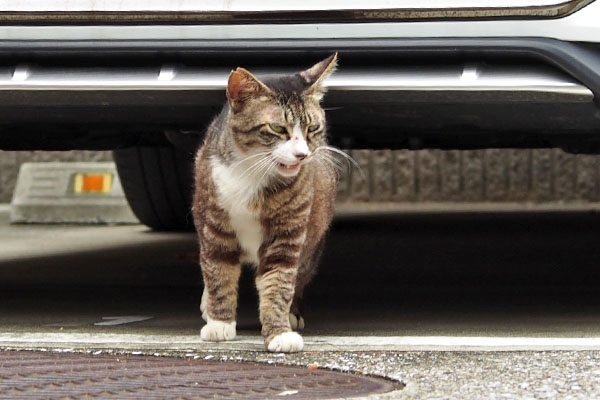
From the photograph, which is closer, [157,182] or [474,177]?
[157,182]

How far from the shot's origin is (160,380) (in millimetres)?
2768

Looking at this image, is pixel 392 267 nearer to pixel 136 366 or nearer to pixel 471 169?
pixel 136 366

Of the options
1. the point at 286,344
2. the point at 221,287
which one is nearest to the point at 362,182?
the point at 221,287

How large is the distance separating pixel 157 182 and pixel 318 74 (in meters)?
3.34

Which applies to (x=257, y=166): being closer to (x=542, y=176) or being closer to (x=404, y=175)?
(x=404, y=175)

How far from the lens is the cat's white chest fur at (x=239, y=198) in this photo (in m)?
3.41

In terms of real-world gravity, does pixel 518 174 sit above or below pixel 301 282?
above

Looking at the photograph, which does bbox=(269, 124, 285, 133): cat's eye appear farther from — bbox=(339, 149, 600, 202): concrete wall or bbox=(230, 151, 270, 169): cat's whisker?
bbox=(339, 149, 600, 202): concrete wall

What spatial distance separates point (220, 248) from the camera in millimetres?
3484

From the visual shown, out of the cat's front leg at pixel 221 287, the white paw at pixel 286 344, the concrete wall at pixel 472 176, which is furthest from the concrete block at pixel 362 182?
the white paw at pixel 286 344

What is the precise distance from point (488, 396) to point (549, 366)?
372mm

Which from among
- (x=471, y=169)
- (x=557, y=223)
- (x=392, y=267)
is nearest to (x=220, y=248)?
(x=392, y=267)

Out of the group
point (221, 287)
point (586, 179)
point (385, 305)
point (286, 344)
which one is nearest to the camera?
point (286, 344)

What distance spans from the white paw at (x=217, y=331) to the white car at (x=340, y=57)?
653 mm
